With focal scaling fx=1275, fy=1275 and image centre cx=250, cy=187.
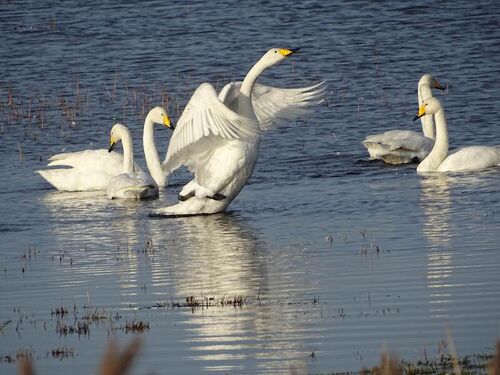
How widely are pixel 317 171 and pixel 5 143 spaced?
19.4 ft

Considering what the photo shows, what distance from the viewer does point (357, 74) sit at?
2355cm

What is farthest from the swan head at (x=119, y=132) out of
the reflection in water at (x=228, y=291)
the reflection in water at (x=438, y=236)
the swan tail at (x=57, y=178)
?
the reflection in water at (x=438, y=236)

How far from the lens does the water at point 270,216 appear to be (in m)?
7.65

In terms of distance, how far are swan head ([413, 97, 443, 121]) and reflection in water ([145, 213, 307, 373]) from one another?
4.43 m

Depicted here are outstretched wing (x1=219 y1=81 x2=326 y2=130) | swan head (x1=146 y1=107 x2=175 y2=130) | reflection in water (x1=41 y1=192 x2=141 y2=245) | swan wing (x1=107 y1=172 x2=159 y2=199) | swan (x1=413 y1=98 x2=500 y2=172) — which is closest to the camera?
reflection in water (x1=41 y1=192 x2=141 y2=245)

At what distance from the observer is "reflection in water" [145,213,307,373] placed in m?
7.14

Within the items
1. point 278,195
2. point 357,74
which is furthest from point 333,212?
point 357,74

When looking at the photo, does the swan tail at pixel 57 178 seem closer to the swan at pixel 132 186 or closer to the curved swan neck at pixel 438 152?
the swan at pixel 132 186

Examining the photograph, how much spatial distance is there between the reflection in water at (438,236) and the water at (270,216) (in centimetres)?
3

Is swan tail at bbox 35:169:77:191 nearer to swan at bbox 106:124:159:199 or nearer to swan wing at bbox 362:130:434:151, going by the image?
swan at bbox 106:124:159:199

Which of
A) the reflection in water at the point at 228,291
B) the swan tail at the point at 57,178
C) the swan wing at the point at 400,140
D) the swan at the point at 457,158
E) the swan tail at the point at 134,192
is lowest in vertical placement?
the reflection in water at the point at 228,291

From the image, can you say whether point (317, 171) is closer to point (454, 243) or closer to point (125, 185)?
point (125, 185)

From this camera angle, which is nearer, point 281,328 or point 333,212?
point 281,328

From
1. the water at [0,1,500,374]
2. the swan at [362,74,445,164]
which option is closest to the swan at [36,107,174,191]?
the water at [0,1,500,374]
